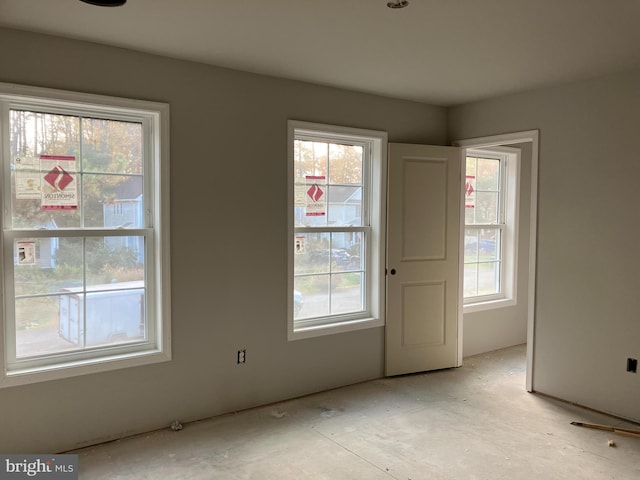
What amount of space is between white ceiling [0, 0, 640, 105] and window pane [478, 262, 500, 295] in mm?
2217

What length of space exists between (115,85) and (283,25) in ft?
3.81

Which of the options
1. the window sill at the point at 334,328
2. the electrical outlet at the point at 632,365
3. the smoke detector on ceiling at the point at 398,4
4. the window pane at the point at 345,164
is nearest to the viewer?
the smoke detector on ceiling at the point at 398,4

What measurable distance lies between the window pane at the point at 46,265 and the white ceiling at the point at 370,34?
4.01ft

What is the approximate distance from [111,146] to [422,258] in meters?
2.75

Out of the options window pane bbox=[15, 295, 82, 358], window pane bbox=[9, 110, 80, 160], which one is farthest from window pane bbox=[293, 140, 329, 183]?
window pane bbox=[15, 295, 82, 358]

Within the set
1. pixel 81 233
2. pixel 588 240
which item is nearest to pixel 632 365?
pixel 588 240

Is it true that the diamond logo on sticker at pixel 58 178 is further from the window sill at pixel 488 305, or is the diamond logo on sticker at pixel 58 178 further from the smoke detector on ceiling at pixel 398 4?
the window sill at pixel 488 305

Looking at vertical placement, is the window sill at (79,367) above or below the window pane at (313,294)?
below

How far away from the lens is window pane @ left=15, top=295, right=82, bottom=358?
9.34ft

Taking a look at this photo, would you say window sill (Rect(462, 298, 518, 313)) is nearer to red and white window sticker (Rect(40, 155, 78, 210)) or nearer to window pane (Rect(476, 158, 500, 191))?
window pane (Rect(476, 158, 500, 191))

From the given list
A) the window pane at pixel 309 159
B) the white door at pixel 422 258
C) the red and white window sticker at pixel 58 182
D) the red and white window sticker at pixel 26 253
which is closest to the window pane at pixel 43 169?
the red and white window sticker at pixel 58 182

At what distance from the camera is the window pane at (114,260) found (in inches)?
119

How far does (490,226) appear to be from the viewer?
205 inches

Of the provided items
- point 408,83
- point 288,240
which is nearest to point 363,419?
point 288,240
